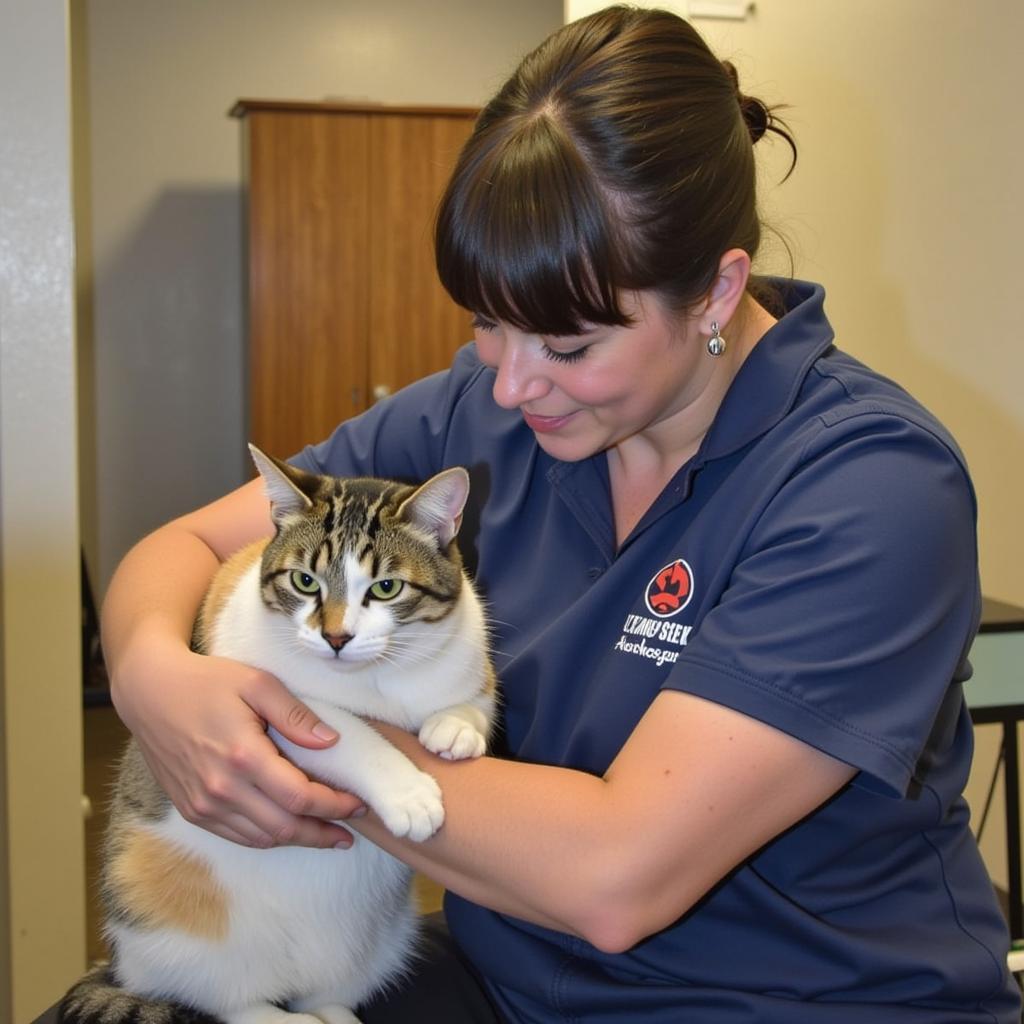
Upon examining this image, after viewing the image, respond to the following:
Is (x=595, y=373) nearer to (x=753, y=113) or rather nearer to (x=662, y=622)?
(x=662, y=622)

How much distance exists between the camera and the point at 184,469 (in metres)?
5.79

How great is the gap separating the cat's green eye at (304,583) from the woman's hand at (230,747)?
0.12 m

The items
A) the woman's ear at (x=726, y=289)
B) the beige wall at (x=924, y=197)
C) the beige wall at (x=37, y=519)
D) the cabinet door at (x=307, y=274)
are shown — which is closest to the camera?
the woman's ear at (x=726, y=289)

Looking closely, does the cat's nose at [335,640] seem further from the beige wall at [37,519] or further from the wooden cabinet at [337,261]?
the wooden cabinet at [337,261]

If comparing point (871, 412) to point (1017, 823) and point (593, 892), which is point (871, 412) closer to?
point (593, 892)

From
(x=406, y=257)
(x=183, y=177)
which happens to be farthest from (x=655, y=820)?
(x=183, y=177)

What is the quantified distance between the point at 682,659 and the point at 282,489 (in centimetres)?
52

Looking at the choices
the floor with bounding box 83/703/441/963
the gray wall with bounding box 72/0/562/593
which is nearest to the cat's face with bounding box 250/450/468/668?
the floor with bounding box 83/703/441/963

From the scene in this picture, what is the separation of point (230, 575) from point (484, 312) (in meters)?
0.51

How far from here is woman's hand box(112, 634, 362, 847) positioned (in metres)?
1.08

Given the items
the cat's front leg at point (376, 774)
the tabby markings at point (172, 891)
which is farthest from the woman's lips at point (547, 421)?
the tabby markings at point (172, 891)

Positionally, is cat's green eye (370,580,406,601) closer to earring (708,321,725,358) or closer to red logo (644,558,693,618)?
red logo (644,558,693,618)

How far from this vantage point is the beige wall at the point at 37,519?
1.93m

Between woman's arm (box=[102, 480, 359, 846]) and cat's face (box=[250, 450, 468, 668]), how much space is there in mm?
100
